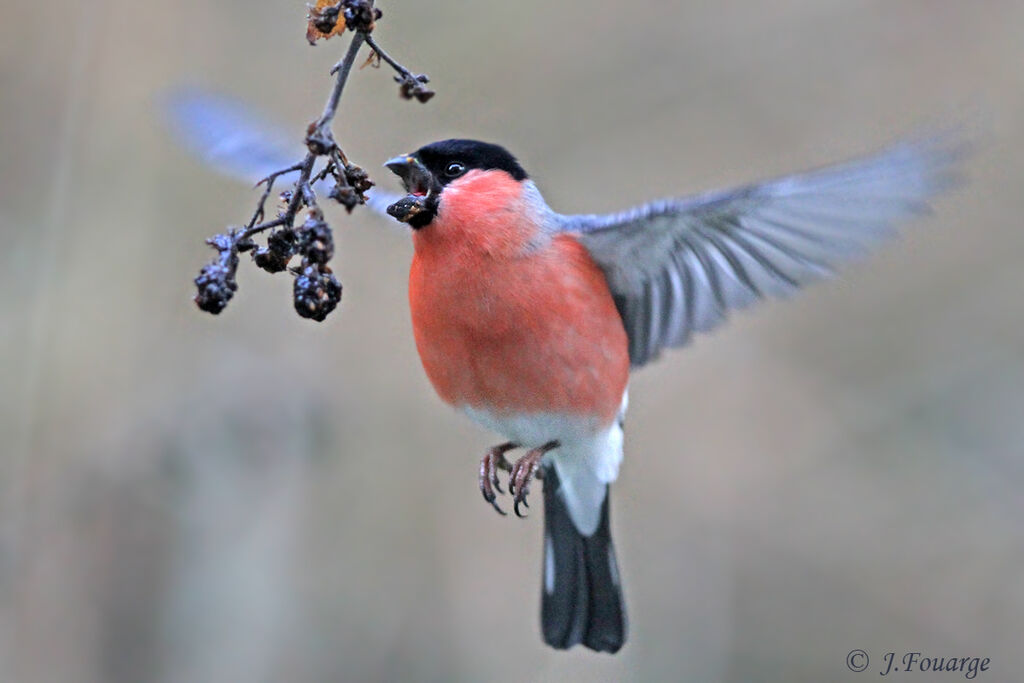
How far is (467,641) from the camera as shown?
180 inches

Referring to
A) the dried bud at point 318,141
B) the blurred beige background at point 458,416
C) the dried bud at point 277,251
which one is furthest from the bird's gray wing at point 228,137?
the dried bud at point 318,141

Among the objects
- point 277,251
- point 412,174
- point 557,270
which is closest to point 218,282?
point 277,251

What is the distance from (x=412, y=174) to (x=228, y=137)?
0.74 metres

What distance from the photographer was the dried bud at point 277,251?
1.82 m

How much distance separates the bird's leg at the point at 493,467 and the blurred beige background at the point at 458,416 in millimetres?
749

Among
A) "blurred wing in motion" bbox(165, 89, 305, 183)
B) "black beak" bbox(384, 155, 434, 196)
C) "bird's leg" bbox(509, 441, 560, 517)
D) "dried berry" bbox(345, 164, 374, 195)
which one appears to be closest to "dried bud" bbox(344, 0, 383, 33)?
"dried berry" bbox(345, 164, 374, 195)

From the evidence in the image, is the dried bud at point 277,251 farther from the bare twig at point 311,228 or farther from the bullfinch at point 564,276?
the bullfinch at point 564,276

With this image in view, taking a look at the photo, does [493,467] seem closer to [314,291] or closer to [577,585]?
[577,585]

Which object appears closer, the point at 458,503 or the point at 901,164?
the point at 901,164

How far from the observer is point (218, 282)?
1814 mm

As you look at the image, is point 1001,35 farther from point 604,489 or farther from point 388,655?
point 388,655

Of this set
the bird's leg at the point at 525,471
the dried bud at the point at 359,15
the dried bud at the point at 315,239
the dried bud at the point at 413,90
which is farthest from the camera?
the bird's leg at the point at 525,471

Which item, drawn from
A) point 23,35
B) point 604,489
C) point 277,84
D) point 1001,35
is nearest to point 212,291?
point 604,489

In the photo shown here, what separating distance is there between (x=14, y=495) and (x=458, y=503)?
1.83 meters
